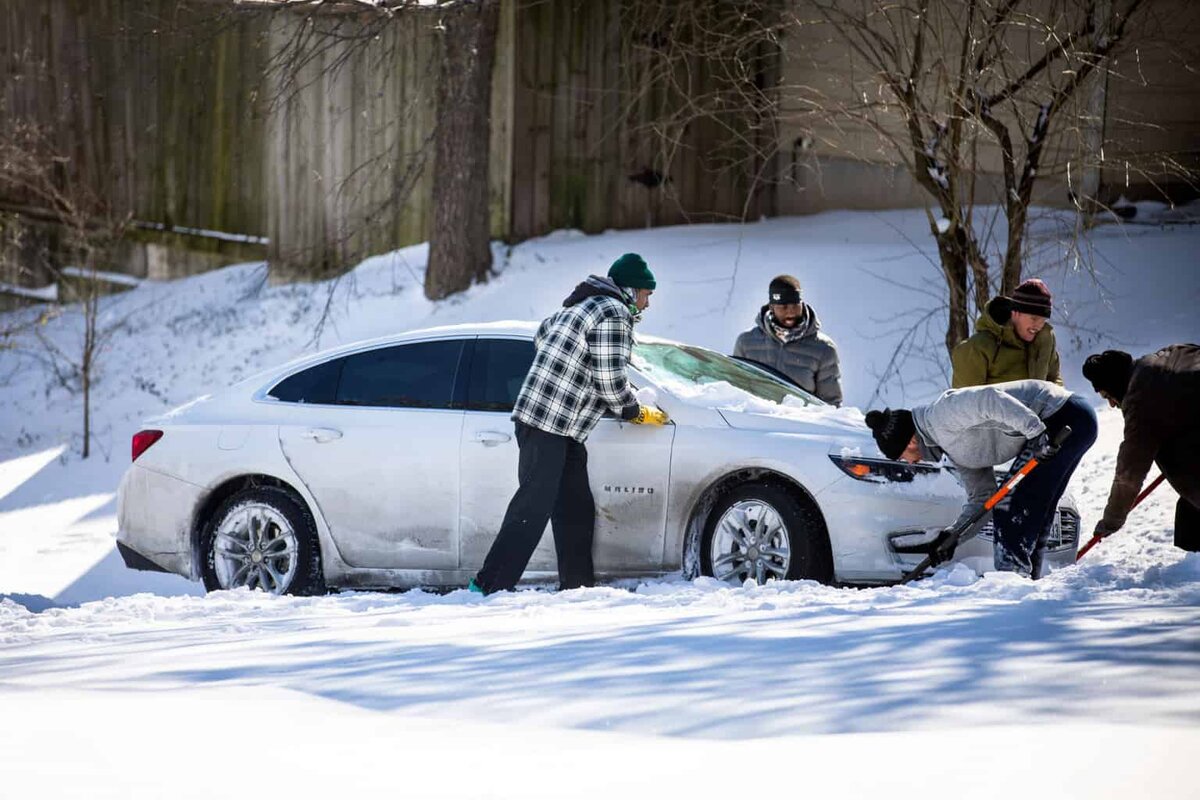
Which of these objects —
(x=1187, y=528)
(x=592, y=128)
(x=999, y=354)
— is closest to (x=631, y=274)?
(x=999, y=354)

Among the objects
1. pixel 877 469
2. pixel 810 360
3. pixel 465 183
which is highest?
pixel 465 183

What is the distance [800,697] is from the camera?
4.57m

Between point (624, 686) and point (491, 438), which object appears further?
point (491, 438)

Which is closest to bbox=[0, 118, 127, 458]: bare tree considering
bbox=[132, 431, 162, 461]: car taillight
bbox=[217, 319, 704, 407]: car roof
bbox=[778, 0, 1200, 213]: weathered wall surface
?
bbox=[132, 431, 162, 461]: car taillight

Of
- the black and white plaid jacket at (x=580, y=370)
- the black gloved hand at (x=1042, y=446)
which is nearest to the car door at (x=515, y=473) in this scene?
the black and white plaid jacket at (x=580, y=370)

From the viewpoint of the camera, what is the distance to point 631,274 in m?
7.27

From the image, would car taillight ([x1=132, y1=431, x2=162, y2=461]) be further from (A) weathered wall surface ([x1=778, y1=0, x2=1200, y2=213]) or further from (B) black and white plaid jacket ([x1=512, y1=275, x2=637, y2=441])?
(A) weathered wall surface ([x1=778, y1=0, x2=1200, y2=213])

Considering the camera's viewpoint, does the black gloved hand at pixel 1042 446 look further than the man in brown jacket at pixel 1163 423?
Yes

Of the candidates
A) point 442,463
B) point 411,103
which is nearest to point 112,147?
point 411,103

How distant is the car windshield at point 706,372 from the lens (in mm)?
7746

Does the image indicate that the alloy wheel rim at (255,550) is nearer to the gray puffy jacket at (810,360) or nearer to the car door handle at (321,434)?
the car door handle at (321,434)

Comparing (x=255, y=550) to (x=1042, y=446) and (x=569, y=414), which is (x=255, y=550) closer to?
(x=569, y=414)

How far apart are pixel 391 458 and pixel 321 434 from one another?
16.1 inches

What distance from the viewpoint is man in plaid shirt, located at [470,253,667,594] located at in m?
7.16
